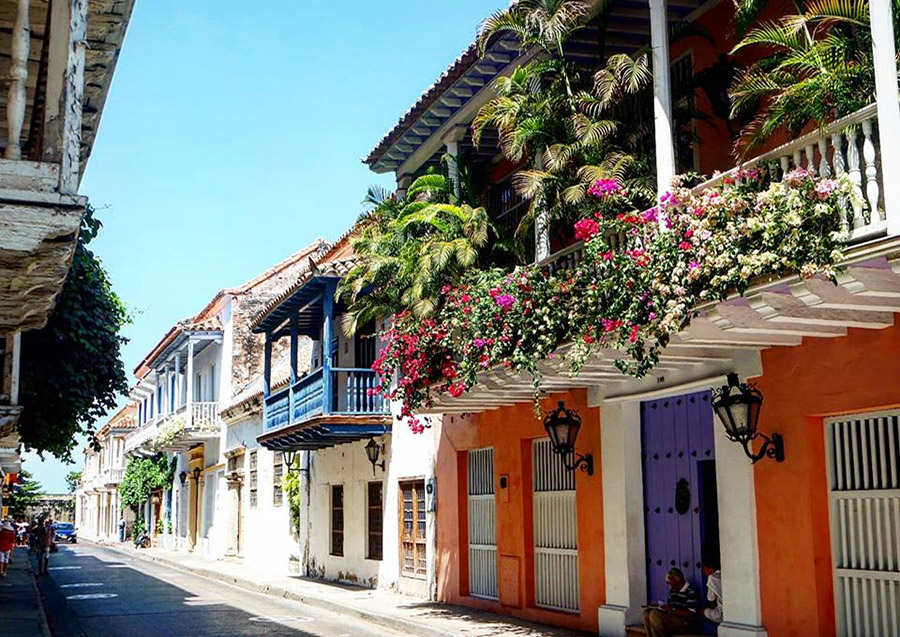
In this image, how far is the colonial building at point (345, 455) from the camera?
18391 mm

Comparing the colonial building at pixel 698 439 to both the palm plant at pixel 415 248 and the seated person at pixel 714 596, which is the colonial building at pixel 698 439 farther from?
the palm plant at pixel 415 248

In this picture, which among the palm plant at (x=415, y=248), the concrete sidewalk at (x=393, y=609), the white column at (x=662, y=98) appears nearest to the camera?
the white column at (x=662, y=98)

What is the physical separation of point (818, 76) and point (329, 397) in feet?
38.1

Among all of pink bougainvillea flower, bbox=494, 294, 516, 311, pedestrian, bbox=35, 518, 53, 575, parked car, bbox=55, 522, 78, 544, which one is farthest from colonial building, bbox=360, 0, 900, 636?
parked car, bbox=55, 522, 78, 544

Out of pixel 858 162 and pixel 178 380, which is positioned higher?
pixel 178 380

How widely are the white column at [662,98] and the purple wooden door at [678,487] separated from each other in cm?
300

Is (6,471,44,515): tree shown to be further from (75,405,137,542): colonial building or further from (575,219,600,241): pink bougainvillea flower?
(575,219,600,241): pink bougainvillea flower

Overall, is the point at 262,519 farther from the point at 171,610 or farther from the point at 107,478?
the point at 107,478

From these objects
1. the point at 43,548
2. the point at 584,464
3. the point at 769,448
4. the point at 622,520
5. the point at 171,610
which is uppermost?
the point at 769,448

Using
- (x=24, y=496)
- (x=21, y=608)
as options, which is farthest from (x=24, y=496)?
(x=21, y=608)

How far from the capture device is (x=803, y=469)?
991 centimetres

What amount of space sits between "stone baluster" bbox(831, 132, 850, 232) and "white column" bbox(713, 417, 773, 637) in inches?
141

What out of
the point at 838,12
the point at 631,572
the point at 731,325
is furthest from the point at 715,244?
the point at 631,572

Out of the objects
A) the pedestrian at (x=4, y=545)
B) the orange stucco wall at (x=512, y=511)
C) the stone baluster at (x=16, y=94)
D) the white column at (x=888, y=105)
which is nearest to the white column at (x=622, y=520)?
the orange stucco wall at (x=512, y=511)
